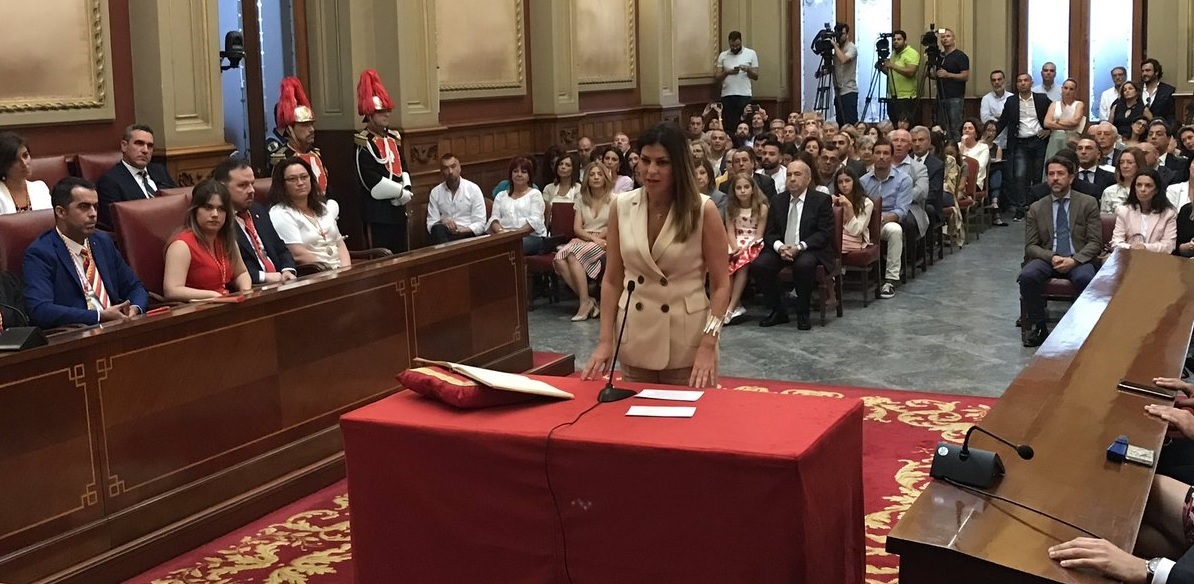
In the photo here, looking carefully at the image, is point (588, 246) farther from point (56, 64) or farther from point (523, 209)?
point (56, 64)

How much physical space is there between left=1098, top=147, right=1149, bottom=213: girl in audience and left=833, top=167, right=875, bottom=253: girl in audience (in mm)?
1541

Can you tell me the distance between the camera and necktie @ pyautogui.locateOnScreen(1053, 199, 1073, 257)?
7.84 m

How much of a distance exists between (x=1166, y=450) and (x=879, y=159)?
633cm

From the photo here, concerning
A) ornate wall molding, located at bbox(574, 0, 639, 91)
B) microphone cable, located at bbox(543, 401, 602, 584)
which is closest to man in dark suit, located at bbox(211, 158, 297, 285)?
microphone cable, located at bbox(543, 401, 602, 584)

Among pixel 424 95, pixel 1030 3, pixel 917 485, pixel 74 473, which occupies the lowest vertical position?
pixel 917 485

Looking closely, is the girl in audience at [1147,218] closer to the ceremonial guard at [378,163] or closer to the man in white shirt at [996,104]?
the ceremonial guard at [378,163]

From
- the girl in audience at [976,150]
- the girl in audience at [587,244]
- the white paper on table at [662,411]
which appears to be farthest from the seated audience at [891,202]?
the white paper on table at [662,411]

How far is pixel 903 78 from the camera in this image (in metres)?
15.1

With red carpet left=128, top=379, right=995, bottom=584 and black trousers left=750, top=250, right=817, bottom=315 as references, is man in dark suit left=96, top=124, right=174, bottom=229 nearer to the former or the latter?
red carpet left=128, top=379, right=995, bottom=584

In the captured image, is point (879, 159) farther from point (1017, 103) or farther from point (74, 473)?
point (74, 473)

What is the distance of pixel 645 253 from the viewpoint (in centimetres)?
381

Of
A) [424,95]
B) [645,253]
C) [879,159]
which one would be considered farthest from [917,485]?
[424,95]

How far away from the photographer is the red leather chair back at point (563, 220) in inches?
371

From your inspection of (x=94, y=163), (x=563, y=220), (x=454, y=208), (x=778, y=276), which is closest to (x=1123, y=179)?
(x=778, y=276)
